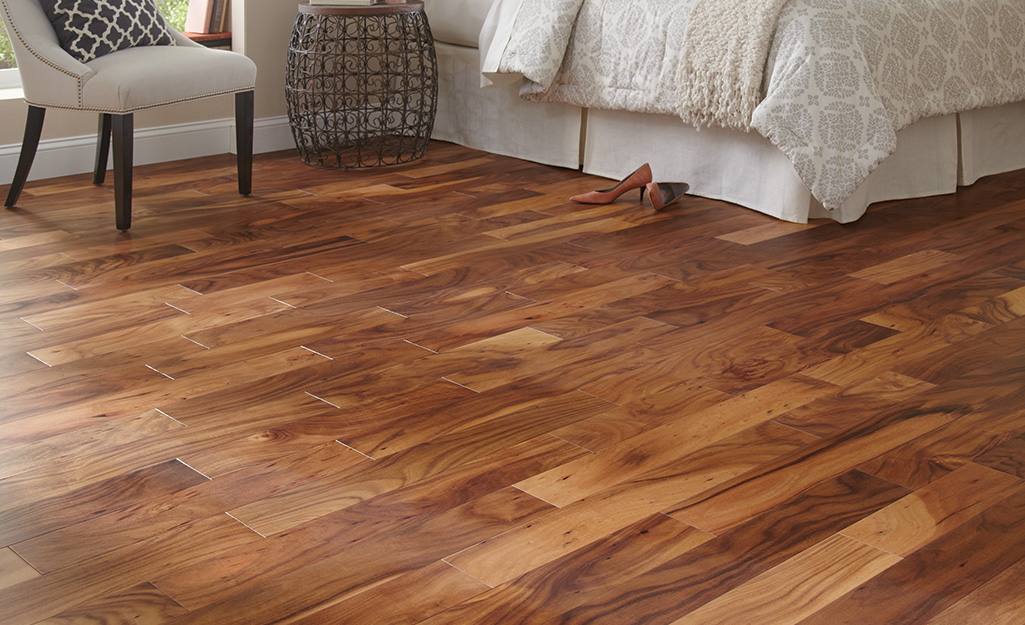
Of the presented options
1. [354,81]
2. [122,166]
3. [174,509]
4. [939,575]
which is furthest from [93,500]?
[354,81]

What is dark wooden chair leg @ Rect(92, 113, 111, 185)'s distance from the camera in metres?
3.13

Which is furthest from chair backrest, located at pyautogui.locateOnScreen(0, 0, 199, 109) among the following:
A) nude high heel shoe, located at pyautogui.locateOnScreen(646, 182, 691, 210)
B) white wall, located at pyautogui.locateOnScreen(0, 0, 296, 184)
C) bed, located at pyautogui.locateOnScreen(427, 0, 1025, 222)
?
nude high heel shoe, located at pyautogui.locateOnScreen(646, 182, 691, 210)

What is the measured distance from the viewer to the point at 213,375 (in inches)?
73.3

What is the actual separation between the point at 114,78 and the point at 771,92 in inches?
67.3

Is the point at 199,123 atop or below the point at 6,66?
below

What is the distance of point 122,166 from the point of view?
271 centimetres

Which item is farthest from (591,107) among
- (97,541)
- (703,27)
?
(97,541)

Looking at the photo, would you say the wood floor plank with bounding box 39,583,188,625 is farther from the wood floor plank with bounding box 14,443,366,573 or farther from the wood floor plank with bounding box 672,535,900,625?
the wood floor plank with bounding box 672,535,900,625

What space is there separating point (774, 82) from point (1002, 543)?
66.3 inches

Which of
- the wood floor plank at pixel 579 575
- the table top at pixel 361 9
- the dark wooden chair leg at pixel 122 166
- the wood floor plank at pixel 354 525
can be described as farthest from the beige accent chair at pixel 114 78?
the wood floor plank at pixel 579 575

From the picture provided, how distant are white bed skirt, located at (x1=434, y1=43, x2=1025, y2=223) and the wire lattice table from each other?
220 millimetres

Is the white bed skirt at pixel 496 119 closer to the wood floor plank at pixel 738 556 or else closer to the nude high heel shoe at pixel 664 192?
the nude high heel shoe at pixel 664 192

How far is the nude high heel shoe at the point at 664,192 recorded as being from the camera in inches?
118

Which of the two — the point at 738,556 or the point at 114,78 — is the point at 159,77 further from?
the point at 738,556
